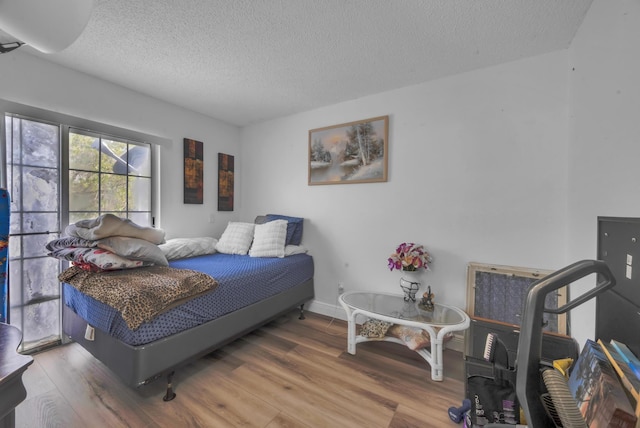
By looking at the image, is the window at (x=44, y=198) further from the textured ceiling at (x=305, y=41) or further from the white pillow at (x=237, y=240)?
the white pillow at (x=237, y=240)

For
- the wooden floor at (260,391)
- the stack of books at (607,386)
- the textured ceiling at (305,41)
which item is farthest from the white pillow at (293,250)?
the stack of books at (607,386)

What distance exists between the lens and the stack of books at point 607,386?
0.62m

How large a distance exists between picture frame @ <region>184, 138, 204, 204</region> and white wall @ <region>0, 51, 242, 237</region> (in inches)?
2.2

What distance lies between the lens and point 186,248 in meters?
2.55

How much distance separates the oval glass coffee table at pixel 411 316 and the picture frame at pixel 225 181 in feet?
6.96

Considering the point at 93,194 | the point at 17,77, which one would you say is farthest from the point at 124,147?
the point at 17,77

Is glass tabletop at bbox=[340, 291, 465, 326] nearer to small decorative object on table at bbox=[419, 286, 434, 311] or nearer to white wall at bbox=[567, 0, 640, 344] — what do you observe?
small decorative object on table at bbox=[419, 286, 434, 311]

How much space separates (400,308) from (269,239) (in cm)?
147

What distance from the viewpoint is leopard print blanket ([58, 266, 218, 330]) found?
1403mm

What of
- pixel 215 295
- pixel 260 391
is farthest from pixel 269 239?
pixel 260 391

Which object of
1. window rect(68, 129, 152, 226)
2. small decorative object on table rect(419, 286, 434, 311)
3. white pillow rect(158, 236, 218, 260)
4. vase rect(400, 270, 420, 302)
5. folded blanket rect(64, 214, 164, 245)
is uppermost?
window rect(68, 129, 152, 226)

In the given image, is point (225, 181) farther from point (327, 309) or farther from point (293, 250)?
point (327, 309)

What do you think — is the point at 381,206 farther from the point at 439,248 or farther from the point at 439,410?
the point at 439,410

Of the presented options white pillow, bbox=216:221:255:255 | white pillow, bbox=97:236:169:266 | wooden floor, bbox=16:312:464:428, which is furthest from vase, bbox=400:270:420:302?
white pillow, bbox=97:236:169:266
